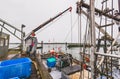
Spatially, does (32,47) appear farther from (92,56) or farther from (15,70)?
(92,56)

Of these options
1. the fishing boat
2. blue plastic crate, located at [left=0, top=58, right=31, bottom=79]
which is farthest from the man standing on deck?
blue plastic crate, located at [left=0, top=58, right=31, bottom=79]

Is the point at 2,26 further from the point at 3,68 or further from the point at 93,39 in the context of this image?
the point at 93,39

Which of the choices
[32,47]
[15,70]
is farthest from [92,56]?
[32,47]

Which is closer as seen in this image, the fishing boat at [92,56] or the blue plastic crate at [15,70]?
the fishing boat at [92,56]

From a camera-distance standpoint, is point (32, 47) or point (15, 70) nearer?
point (15, 70)

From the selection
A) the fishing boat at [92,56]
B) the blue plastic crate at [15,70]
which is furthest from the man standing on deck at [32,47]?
the blue plastic crate at [15,70]

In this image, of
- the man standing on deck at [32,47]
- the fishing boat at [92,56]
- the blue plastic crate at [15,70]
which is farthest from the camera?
the man standing on deck at [32,47]

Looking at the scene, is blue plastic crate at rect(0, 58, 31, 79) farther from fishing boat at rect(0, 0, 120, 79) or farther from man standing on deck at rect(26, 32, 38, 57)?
man standing on deck at rect(26, 32, 38, 57)

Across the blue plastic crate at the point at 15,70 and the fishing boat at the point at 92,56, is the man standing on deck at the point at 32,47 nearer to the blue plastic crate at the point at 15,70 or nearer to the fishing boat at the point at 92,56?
the fishing boat at the point at 92,56

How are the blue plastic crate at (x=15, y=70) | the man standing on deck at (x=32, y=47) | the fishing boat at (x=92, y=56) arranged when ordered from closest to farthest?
the fishing boat at (x=92, y=56)
the blue plastic crate at (x=15, y=70)
the man standing on deck at (x=32, y=47)

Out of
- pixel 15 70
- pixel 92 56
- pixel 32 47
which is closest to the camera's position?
pixel 92 56

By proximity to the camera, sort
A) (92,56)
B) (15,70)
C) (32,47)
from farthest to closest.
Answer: (32,47) → (15,70) → (92,56)

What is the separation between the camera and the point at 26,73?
432 cm

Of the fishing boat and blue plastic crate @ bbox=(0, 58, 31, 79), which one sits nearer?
the fishing boat
